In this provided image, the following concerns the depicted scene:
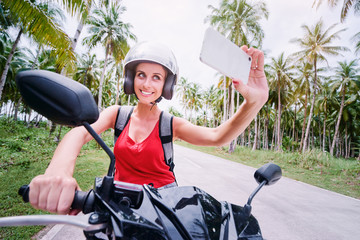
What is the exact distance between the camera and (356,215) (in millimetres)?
4625

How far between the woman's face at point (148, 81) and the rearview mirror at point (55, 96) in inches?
29.6

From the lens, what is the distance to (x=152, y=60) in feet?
4.29

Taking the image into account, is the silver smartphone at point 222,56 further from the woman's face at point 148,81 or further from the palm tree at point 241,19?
the palm tree at point 241,19

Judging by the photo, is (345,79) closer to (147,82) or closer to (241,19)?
(241,19)

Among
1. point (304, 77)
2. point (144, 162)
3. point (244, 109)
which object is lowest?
point (144, 162)

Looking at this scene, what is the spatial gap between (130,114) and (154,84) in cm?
35

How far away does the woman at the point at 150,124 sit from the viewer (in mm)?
1125

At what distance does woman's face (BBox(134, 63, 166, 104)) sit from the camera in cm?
138

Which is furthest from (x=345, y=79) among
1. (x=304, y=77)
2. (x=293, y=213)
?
(x=293, y=213)

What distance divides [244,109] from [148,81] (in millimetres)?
731

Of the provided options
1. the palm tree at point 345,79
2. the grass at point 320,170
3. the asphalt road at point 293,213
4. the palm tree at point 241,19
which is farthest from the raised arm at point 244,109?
the palm tree at point 345,79

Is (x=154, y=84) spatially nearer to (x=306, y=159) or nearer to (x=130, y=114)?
(x=130, y=114)

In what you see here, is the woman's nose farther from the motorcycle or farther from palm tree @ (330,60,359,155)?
palm tree @ (330,60,359,155)

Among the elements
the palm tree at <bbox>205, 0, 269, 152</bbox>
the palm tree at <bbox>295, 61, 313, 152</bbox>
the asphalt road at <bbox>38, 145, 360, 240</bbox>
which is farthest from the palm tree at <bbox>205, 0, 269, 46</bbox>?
the asphalt road at <bbox>38, 145, 360, 240</bbox>
